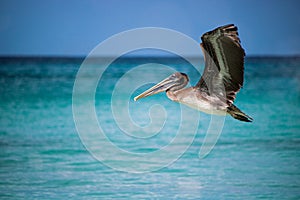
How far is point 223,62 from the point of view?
6312mm

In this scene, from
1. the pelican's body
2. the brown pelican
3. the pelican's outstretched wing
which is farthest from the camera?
the pelican's body

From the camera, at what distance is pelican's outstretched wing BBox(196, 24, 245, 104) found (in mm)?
5930

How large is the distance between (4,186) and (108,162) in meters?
1.67

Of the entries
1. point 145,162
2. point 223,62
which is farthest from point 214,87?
point 145,162

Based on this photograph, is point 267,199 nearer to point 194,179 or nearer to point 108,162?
point 194,179

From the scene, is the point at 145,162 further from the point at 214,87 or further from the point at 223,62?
the point at 223,62

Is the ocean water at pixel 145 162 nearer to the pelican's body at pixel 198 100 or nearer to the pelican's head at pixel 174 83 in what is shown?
the pelican's body at pixel 198 100

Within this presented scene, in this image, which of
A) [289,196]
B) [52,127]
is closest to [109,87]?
[52,127]

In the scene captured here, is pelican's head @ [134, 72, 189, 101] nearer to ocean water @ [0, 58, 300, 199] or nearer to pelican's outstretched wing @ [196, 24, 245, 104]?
pelican's outstretched wing @ [196, 24, 245, 104]

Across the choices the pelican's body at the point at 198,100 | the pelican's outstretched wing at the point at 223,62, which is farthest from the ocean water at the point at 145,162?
the pelican's outstretched wing at the point at 223,62

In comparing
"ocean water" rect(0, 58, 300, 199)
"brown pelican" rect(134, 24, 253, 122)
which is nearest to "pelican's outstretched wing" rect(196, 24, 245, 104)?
"brown pelican" rect(134, 24, 253, 122)

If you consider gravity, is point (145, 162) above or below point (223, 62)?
below

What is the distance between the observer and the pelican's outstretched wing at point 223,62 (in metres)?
5.93

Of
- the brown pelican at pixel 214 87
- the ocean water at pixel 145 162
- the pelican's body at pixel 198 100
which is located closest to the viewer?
the brown pelican at pixel 214 87
